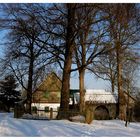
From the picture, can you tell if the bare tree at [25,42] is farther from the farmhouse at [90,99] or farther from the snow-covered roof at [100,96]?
the snow-covered roof at [100,96]

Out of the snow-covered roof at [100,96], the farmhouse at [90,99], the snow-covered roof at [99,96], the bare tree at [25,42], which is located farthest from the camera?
the snow-covered roof at [100,96]

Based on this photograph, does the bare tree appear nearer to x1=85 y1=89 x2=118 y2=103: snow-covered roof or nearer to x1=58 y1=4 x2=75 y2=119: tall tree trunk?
x1=58 y1=4 x2=75 y2=119: tall tree trunk

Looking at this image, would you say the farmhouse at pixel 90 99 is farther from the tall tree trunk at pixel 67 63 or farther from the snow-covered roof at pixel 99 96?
the tall tree trunk at pixel 67 63

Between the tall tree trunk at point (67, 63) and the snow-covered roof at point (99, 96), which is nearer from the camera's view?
the tall tree trunk at point (67, 63)

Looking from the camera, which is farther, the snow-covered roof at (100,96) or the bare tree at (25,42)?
the snow-covered roof at (100,96)

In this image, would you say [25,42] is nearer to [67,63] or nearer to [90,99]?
[67,63]

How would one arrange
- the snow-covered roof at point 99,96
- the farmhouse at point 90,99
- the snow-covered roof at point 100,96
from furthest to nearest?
the snow-covered roof at point 100,96
the snow-covered roof at point 99,96
the farmhouse at point 90,99

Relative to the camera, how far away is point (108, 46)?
25.2m

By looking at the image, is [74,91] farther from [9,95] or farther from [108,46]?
[108,46]

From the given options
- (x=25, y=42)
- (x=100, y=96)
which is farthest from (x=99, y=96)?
(x=25, y=42)

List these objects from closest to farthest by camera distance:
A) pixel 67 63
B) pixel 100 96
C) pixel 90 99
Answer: pixel 67 63 < pixel 90 99 < pixel 100 96

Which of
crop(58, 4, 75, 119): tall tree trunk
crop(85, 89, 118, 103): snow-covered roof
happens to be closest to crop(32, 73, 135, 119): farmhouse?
crop(85, 89, 118, 103): snow-covered roof

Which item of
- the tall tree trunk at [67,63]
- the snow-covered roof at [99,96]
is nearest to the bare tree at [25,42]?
the tall tree trunk at [67,63]

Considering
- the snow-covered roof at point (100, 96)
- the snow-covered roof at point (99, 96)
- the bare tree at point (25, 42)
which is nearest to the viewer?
the bare tree at point (25, 42)
